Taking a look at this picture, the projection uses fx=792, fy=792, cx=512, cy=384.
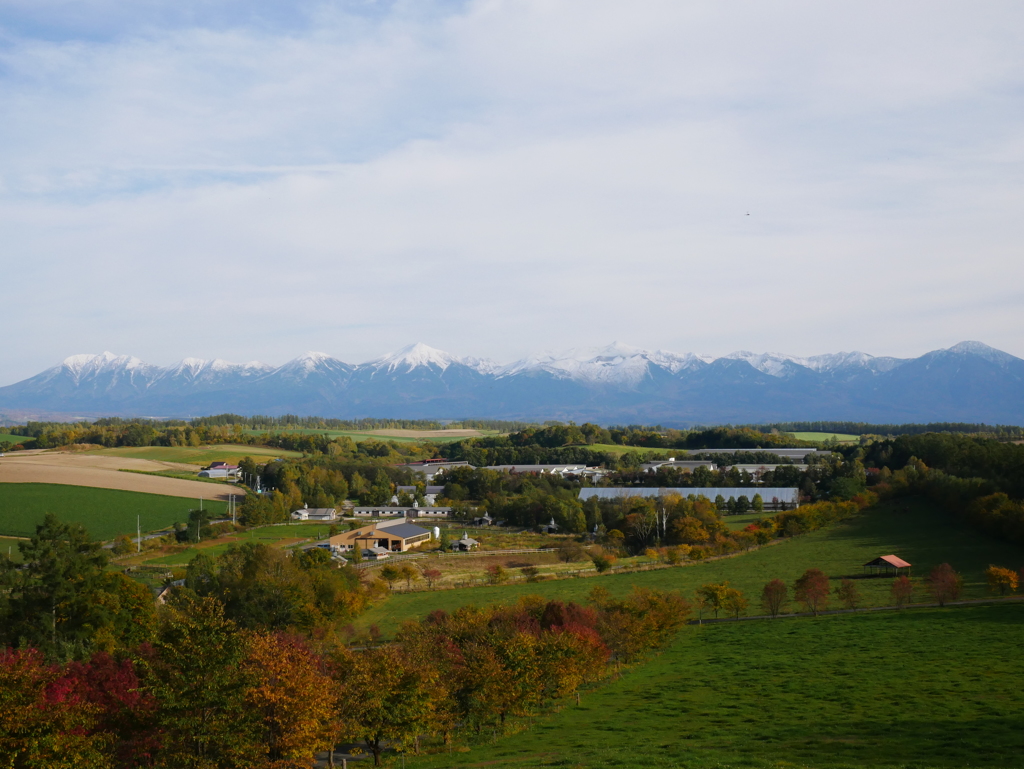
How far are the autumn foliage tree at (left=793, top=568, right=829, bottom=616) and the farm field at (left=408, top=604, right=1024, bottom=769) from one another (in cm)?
355

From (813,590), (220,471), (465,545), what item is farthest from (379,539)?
(220,471)

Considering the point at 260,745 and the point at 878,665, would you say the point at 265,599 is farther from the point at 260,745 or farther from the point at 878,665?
the point at 878,665

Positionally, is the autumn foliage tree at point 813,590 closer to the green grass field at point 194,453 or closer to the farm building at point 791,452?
the farm building at point 791,452

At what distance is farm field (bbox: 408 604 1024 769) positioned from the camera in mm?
19281

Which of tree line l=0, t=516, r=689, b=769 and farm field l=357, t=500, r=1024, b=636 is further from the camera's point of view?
farm field l=357, t=500, r=1024, b=636

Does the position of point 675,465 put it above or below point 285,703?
below

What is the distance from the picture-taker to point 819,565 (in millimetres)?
55406

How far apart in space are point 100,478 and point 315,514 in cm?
2297

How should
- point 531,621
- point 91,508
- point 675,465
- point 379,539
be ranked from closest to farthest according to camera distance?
1. point 531,621
2. point 379,539
3. point 91,508
4. point 675,465

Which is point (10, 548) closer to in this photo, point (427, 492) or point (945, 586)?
point (427, 492)

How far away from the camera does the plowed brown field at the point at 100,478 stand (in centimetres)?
8125

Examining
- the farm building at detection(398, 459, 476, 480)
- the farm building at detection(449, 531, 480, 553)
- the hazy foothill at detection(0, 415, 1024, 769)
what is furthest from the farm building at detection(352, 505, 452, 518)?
the farm building at detection(398, 459, 476, 480)

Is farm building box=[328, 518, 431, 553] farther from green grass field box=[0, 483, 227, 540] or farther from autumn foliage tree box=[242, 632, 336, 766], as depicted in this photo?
autumn foliage tree box=[242, 632, 336, 766]

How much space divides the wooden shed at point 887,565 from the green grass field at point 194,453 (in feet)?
290
